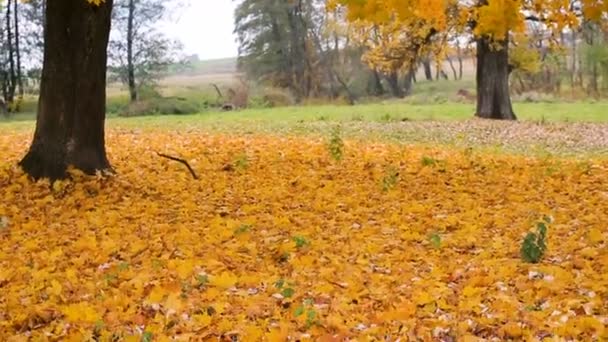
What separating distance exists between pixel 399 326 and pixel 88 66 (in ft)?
17.0

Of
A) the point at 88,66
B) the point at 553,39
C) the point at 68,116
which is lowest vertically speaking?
the point at 68,116

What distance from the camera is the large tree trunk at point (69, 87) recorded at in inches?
299

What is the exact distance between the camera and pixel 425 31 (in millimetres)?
19156

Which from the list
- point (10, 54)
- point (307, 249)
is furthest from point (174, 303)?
point (10, 54)

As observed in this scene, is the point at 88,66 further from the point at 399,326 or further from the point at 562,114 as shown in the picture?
the point at 562,114

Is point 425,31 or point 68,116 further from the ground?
point 425,31

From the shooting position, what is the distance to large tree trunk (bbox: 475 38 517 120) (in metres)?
20.0

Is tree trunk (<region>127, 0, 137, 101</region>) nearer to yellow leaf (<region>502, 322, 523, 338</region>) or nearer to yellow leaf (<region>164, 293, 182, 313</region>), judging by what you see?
yellow leaf (<region>164, 293, 182, 313</region>)

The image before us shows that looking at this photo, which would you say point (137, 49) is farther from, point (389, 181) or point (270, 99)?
point (389, 181)

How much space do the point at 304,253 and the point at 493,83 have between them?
1608 cm

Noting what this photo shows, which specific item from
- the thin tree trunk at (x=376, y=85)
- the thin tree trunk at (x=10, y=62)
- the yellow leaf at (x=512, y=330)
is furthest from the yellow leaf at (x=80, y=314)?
the thin tree trunk at (x=376, y=85)

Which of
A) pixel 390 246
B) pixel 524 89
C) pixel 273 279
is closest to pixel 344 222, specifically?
pixel 390 246

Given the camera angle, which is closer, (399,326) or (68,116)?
(399,326)

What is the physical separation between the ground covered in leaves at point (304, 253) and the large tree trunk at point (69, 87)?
0.99 feet
